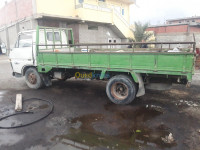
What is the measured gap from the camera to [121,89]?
17.2ft

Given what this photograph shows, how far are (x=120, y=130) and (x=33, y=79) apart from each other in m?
4.70

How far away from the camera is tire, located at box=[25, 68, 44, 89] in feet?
22.4

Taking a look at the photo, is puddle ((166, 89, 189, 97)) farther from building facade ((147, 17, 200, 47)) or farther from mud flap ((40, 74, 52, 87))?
building facade ((147, 17, 200, 47))

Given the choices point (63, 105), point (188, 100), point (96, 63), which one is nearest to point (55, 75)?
point (63, 105)

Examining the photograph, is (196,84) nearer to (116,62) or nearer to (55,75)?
(116,62)

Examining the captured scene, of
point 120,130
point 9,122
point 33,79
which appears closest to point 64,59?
point 33,79

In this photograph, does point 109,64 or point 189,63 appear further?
point 109,64

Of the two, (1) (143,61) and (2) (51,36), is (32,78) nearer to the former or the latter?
(2) (51,36)

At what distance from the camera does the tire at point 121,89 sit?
16.3 ft

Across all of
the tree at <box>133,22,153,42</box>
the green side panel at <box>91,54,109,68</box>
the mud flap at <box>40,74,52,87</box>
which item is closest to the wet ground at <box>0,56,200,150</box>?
the mud flap at <box>40,74,52,87</box>

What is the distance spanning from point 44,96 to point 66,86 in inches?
58.6

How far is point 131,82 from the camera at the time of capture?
4.96m

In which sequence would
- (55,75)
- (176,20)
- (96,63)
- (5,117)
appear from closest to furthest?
1. (5,117)
2. (96,63)
3. (55,75)
4. (176,20)

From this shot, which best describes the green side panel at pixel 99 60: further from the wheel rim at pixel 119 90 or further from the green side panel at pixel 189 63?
the green side panel at pixel 189 63
